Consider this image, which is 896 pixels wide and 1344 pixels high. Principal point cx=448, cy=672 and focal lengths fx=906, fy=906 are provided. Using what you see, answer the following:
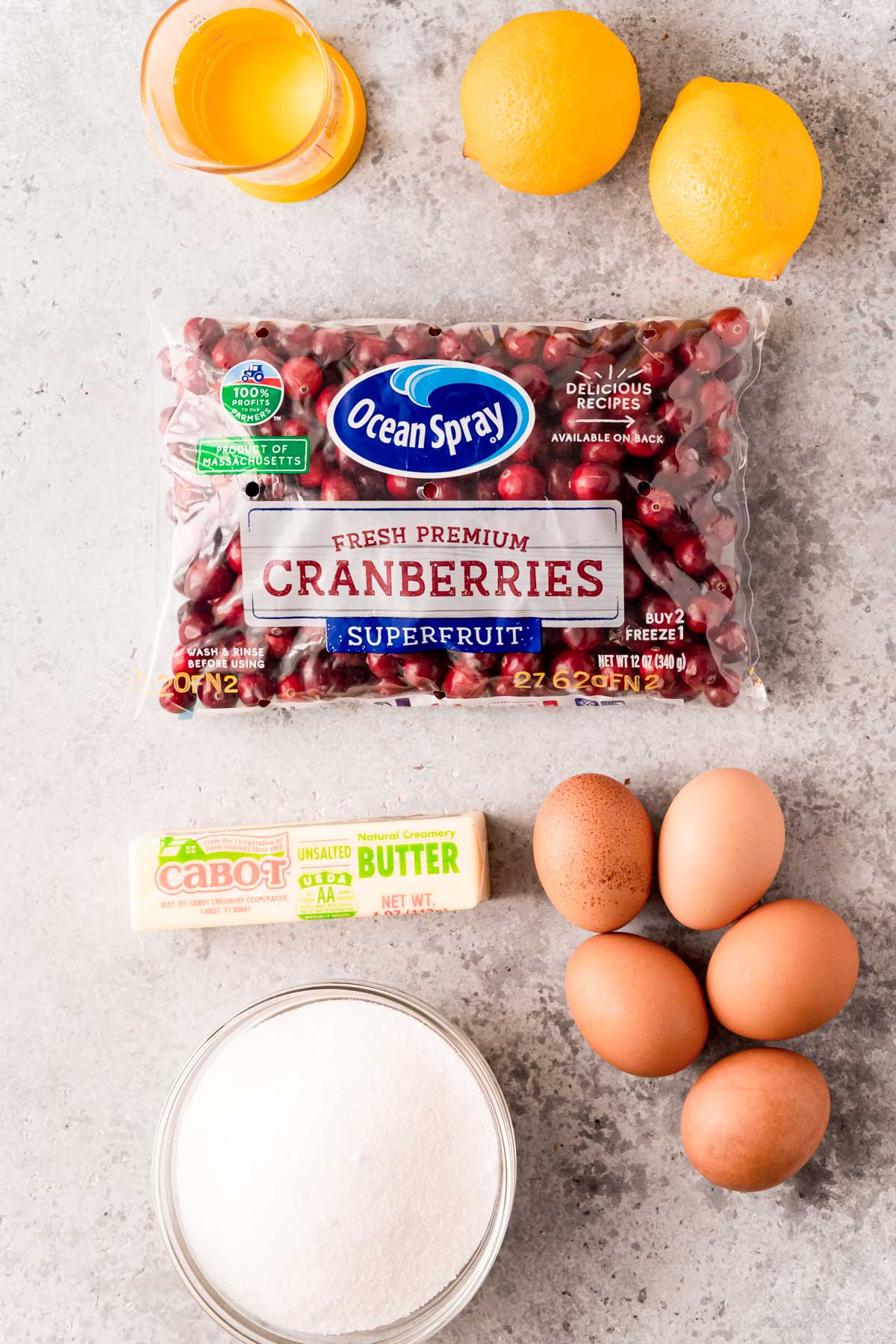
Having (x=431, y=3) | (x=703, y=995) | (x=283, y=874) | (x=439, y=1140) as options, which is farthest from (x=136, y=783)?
(x=431, y=3)

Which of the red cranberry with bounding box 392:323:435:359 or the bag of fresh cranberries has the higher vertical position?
the red cranberry with bounding box 392:323:435:359

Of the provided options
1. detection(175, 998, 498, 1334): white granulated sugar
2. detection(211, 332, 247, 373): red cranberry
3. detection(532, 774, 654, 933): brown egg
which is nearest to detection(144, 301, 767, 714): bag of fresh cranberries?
detection(211, 332, 247, 373): red cranberry

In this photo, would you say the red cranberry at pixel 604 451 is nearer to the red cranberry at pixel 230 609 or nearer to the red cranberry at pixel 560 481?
the red cranberry at pixel 560 481

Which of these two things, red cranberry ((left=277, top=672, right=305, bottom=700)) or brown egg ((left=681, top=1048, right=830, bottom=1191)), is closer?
brown egg ((left=681, top=1048, right=830, bottom=1191))

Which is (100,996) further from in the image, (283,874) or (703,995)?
(703,995)

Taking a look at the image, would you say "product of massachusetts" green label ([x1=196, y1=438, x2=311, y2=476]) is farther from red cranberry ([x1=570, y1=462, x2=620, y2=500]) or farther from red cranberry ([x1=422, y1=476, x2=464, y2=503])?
red cranberry ([x1=570, y1=462, x2=620, y2=500])

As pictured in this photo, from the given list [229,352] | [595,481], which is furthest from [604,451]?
[229,352]
